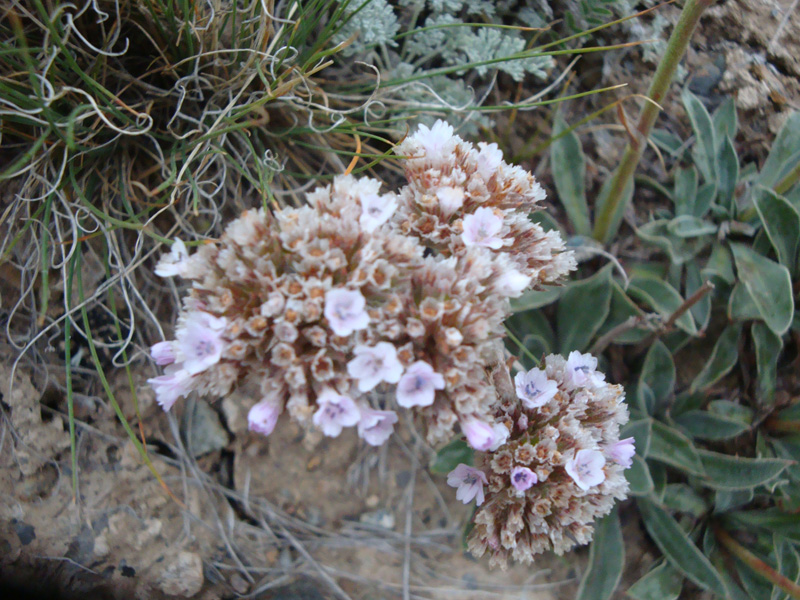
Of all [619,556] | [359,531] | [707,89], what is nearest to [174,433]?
[359,531]

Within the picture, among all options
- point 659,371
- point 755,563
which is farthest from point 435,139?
point 755,563

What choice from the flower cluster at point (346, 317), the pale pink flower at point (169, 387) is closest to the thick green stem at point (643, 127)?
the flower cluster at point (346, 317)

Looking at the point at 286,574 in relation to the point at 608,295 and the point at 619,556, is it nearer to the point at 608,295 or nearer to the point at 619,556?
the point at 619,556

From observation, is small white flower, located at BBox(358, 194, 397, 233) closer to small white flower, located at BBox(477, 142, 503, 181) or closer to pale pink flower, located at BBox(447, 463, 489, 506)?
small white flower, located at BBox(477, 142, 503, 181)

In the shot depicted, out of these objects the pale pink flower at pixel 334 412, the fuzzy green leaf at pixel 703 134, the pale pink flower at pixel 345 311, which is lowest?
the pale pink flower at pixel 334 412

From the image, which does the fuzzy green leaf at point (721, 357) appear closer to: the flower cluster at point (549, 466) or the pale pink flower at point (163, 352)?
the flower cluster at point (549, 466)

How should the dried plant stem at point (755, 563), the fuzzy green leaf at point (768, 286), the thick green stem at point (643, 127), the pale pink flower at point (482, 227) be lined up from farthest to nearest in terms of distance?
1. the fuzzy green leaf at point (768, 286)
2. the dried plant stem at point (755, 563)
3. the thick green stem at point (643, 127)
4. the pale pink flower at point (482, 227)

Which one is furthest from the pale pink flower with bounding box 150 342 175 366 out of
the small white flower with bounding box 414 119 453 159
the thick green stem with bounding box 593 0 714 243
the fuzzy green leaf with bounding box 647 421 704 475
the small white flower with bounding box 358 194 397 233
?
the fuzzy green leaf with bounding box 647 421 704 475
